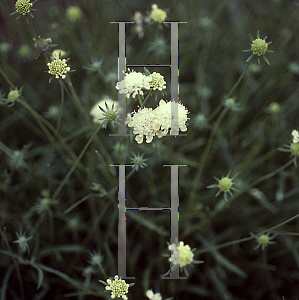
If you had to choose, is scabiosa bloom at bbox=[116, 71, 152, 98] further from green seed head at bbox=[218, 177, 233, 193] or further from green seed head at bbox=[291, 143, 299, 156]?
green seed head at bbox=[291, 143, 299, 156]

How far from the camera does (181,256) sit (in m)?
1.00

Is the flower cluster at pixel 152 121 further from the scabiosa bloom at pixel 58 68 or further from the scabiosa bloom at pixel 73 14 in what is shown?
the scabiosa bloom at pixel 73 14

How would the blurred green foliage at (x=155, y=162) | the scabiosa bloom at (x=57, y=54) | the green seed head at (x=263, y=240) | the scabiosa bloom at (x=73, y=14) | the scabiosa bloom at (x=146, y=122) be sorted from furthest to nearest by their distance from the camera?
the scabiosa bloom at (x=73, y=14) < the blurred green foliage at (x=155, y=162) < the green seed head at (x=263, y=240) < the scabiosa bloom at (x=57, y=54) < the scabiosa bloom at (x=146, y=122)

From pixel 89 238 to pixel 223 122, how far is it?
106cm

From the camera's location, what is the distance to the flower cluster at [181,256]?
100 centimetres

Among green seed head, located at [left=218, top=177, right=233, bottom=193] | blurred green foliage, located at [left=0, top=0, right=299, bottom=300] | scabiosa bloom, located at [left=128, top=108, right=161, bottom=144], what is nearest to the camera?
scabiosa bloom, located at [left=128, top=108, right=161, bottom=144]

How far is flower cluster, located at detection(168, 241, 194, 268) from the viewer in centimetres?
100

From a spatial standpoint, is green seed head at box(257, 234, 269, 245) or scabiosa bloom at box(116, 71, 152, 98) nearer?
scabiosa bloom at box(116, 71, 152, 98)

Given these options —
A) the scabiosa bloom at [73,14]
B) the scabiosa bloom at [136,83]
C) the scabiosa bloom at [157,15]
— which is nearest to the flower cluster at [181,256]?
the scabiosa bloom at [136,83]

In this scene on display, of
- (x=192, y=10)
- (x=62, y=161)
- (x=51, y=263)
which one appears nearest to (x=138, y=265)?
(x=51, y=263)

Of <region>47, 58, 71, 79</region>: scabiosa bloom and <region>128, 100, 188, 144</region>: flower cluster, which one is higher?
<region>47, 58, 71, 79</region>: scabiosa bloom

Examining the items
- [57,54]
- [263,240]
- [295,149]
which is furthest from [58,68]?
[263,240]

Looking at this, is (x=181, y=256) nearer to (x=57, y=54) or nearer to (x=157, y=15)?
(x=57, y=54)

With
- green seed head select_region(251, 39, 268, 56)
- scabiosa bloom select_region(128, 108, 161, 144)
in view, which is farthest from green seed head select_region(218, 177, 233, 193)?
green seed head select_region(251, 39, 268, 56)
